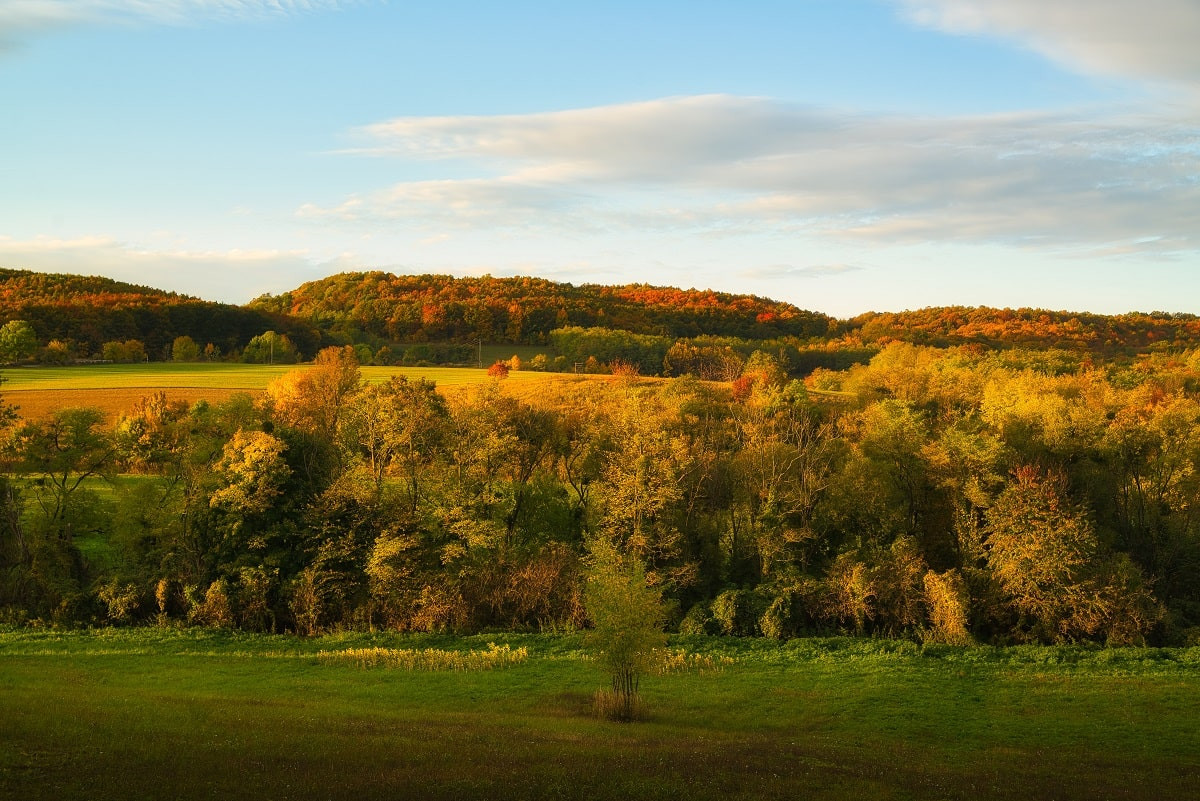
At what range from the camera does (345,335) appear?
450 ft

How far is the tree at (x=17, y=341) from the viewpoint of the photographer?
99750mm

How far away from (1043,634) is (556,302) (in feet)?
391

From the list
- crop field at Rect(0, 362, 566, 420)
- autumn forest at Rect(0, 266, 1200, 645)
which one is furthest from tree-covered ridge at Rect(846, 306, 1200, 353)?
autumn forest at Rect(0, 266, 1200, 645)

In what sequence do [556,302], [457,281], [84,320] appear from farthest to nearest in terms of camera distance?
[457,281] < [556,302] < [84,320]

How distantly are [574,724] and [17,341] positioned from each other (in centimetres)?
9936

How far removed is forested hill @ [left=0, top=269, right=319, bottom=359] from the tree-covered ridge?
99578 millimetres

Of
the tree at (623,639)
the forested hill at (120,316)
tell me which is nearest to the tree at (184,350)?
the forested hill at (120,316)

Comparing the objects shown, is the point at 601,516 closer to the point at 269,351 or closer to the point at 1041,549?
the point at 1041,549

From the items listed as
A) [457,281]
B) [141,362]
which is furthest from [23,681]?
[457,281]

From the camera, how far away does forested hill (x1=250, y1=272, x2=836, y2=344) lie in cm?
14325

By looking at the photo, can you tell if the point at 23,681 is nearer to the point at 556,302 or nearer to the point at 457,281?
the point at 556,302

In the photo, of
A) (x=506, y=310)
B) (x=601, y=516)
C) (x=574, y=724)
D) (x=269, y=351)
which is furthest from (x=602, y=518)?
(x=506, y=310)

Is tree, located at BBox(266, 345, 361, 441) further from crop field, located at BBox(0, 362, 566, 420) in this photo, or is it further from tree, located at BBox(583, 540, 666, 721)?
tree, located at BBox(583, 540, 666, 721)

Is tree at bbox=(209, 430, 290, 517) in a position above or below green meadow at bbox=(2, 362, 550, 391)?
below
